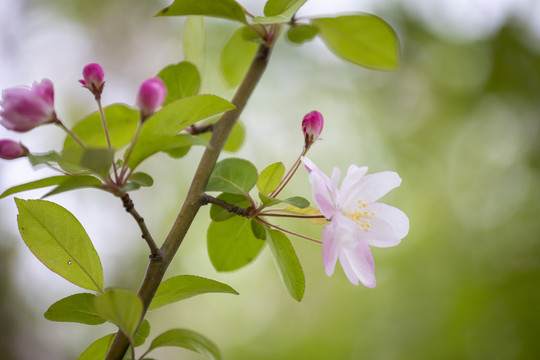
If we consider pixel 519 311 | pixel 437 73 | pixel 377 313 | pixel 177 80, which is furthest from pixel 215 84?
pixel 177 80

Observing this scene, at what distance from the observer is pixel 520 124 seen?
2955 mm

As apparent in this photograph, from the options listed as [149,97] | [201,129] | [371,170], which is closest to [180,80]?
[201,129]

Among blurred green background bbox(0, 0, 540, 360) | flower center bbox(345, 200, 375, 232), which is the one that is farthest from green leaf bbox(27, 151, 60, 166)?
blurred green background bbox(0, 0, 540, 360)

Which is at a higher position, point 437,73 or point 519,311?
point 437,73

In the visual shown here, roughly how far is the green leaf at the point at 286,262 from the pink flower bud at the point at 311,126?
13 cm

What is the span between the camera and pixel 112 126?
0.63 m

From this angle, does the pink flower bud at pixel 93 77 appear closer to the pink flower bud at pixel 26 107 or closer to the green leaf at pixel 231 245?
the pink flower bud at pixel 26 107

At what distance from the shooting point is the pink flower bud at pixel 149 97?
0.49 meters

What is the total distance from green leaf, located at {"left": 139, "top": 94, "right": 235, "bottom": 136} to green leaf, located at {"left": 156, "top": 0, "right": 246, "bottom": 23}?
0.15 meters

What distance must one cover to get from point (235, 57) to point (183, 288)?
43 cm

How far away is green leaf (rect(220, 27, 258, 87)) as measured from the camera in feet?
2.58

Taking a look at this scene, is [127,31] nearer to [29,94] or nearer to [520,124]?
[520,124]

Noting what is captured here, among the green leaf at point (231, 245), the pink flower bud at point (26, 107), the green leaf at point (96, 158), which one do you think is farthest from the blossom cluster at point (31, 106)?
the green leaf at point (231, 245)

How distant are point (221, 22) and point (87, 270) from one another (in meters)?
3.23
